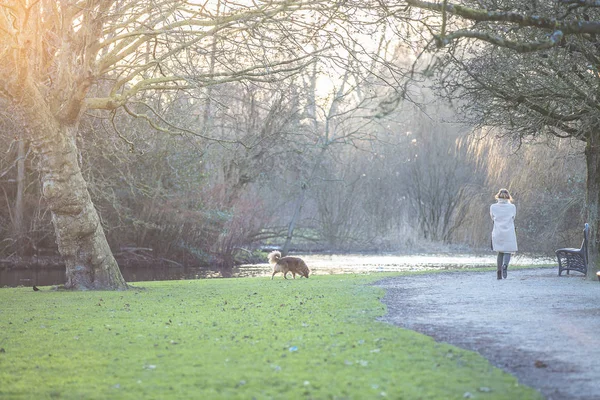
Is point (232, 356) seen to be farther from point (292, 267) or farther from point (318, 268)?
point (318, 268)

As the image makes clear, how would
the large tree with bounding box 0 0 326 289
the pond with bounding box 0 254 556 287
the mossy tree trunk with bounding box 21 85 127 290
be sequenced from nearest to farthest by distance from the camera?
the large tree with bounding box 0 0 326 289 < the mossy tree trunk with bounding box 21 85 127 290 < the pond with bounding box 0 254 556 287

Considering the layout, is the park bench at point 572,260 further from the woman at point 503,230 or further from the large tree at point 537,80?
the woman at point 503,230

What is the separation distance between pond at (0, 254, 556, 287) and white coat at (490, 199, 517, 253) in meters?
8.67

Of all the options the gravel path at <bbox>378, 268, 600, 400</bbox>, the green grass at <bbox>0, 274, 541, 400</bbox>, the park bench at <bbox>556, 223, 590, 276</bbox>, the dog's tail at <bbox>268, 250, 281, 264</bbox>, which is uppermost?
the park bench at <bbox>556, 223, 590, 276</bbox>

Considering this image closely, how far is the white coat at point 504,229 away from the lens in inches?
734

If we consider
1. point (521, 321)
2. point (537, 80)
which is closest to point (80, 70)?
point (537, 80)

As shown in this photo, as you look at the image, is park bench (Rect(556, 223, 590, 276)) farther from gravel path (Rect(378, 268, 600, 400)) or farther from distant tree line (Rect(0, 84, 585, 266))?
distant tree line (Rect(0, 84, 585, 266))

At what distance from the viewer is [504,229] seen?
18.8 m

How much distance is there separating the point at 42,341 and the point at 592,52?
11.5 meters

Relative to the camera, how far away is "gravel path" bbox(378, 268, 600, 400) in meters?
7.79

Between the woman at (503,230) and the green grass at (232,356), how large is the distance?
5871mm

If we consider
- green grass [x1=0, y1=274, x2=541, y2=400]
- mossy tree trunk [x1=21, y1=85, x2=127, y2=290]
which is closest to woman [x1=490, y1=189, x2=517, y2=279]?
green grass [x1=0, y1=274, x2=541, y2=400]

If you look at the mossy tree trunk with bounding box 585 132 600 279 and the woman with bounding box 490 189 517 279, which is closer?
the mossy tree trunk with bounding box 585 132 600 279

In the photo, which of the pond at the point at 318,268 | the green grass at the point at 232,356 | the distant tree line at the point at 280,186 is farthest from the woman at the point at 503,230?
the pond at the point at 318,268
